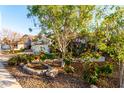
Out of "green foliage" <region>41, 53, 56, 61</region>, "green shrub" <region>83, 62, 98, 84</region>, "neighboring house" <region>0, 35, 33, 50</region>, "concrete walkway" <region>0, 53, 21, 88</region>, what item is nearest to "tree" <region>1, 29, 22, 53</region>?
"neighboring house" <region>0, 35, 33, 50</region>

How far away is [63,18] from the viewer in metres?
6.80

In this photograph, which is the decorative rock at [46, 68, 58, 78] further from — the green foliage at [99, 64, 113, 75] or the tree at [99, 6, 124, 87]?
the tree at [99, 6, 124, 87]

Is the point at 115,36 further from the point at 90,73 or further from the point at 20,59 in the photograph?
the point at 20,59

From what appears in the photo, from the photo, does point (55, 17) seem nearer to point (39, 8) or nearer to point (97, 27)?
point (39, 8)

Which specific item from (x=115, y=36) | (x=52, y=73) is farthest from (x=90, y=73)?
(x=115, y=36)

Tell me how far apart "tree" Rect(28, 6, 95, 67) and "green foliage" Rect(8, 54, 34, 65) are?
3.95ft

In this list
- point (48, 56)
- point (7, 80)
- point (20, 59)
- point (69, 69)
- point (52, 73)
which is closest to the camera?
point (7, 80)

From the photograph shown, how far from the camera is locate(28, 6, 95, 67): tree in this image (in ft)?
21.1

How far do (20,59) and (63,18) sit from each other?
2222 mm

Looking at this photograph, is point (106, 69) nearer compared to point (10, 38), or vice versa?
point (106, 69)

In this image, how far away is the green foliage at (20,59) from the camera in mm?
8070

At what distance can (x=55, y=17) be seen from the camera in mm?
6867
